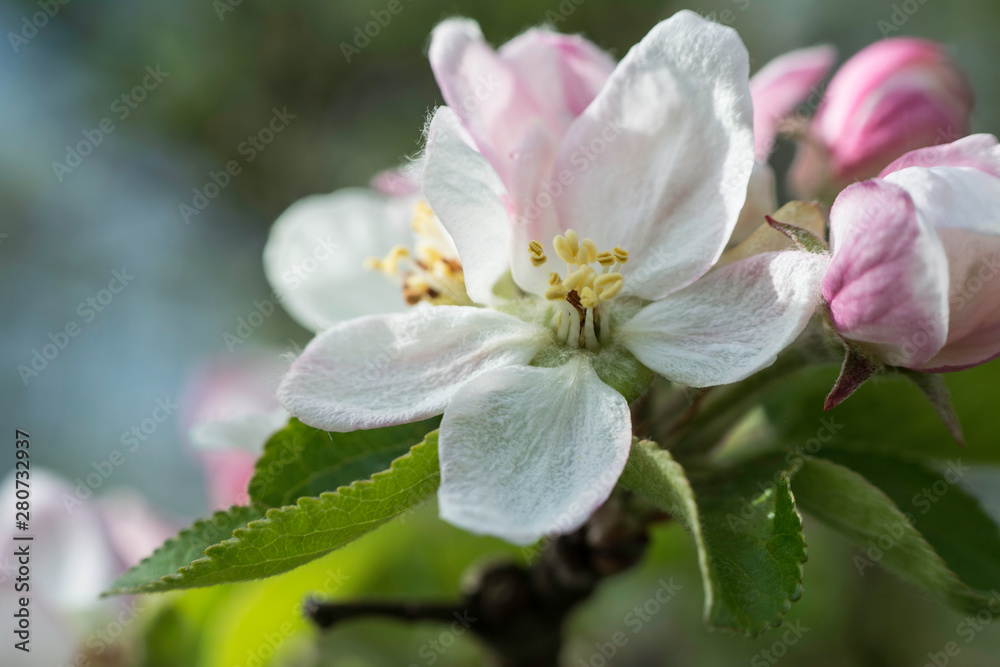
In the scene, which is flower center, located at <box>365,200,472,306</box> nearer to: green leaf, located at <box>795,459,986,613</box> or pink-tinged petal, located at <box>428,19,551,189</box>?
pink-tinged petal, located at <box>428,19,551,189</box>

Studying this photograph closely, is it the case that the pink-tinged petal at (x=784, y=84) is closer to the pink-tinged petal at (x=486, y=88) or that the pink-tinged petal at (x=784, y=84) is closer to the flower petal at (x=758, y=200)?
the flower petal at (x=758, y=200)

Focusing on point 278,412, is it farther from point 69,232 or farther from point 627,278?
point 69,232

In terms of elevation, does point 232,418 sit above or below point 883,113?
above

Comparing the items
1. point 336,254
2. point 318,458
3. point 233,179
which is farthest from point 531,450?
point 233,179

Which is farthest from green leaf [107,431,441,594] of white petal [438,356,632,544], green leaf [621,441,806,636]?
green leaf [621,441,806,636]

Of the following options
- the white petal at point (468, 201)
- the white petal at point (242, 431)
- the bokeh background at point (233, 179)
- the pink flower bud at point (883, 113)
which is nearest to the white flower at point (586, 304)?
the white petal at point (468, 201)

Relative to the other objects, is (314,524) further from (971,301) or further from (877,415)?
(877,415)
